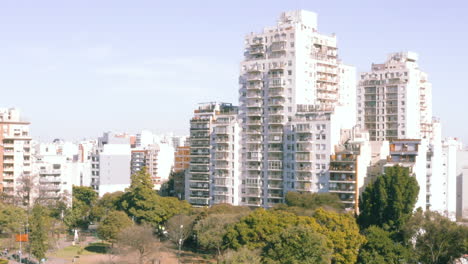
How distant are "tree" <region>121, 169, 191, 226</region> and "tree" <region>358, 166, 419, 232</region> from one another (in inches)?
1341

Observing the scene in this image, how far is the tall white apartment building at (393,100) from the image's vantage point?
436 ft

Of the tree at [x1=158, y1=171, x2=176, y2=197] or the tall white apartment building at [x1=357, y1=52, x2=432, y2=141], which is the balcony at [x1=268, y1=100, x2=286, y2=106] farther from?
the tree at [x1=158, y1=171, x2=176, y2=197]

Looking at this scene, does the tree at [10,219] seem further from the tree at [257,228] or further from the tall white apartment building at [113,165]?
the tall white apartment building at [113,165]

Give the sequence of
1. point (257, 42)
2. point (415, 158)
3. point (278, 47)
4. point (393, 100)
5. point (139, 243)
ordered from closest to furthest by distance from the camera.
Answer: point (139, 243), point (415, 158), point (278, 47), point (257, 42), point (393, 100)

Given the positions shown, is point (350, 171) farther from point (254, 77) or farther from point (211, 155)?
point (211, 155)

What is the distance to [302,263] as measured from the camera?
227 ft

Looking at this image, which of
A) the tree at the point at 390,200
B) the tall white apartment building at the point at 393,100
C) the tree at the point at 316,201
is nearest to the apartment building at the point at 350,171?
the tree at the point at 316,201

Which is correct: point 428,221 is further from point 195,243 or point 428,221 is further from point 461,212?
point 461,212

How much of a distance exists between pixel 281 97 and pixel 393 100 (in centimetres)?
3365

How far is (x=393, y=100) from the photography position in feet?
440

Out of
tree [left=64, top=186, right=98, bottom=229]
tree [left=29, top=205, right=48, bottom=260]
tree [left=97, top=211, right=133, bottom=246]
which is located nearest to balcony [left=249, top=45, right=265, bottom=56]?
tree [left=97, top=211, right=133, bottom=246]

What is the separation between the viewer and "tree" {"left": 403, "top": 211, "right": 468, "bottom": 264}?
7475 centimetres

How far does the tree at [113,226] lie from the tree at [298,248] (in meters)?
32.4

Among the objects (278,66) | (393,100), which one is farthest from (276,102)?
(393,100)
